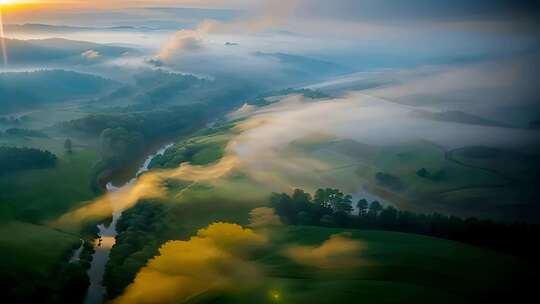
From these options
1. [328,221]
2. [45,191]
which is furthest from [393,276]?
[45,191]

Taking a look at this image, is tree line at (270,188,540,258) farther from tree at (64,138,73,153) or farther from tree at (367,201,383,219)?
tree at (64,138,73,153)

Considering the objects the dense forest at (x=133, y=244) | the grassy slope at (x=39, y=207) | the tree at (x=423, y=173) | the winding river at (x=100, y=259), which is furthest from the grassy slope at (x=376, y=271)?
the tree at (x=423, y=173)

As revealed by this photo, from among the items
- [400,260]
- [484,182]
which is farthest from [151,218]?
[484,182]

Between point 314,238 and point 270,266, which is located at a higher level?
point 314,238

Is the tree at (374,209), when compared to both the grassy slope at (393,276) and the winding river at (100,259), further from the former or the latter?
the winding river at (100,259)

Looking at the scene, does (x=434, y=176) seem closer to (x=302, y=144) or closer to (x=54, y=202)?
(x=302, y=144)
